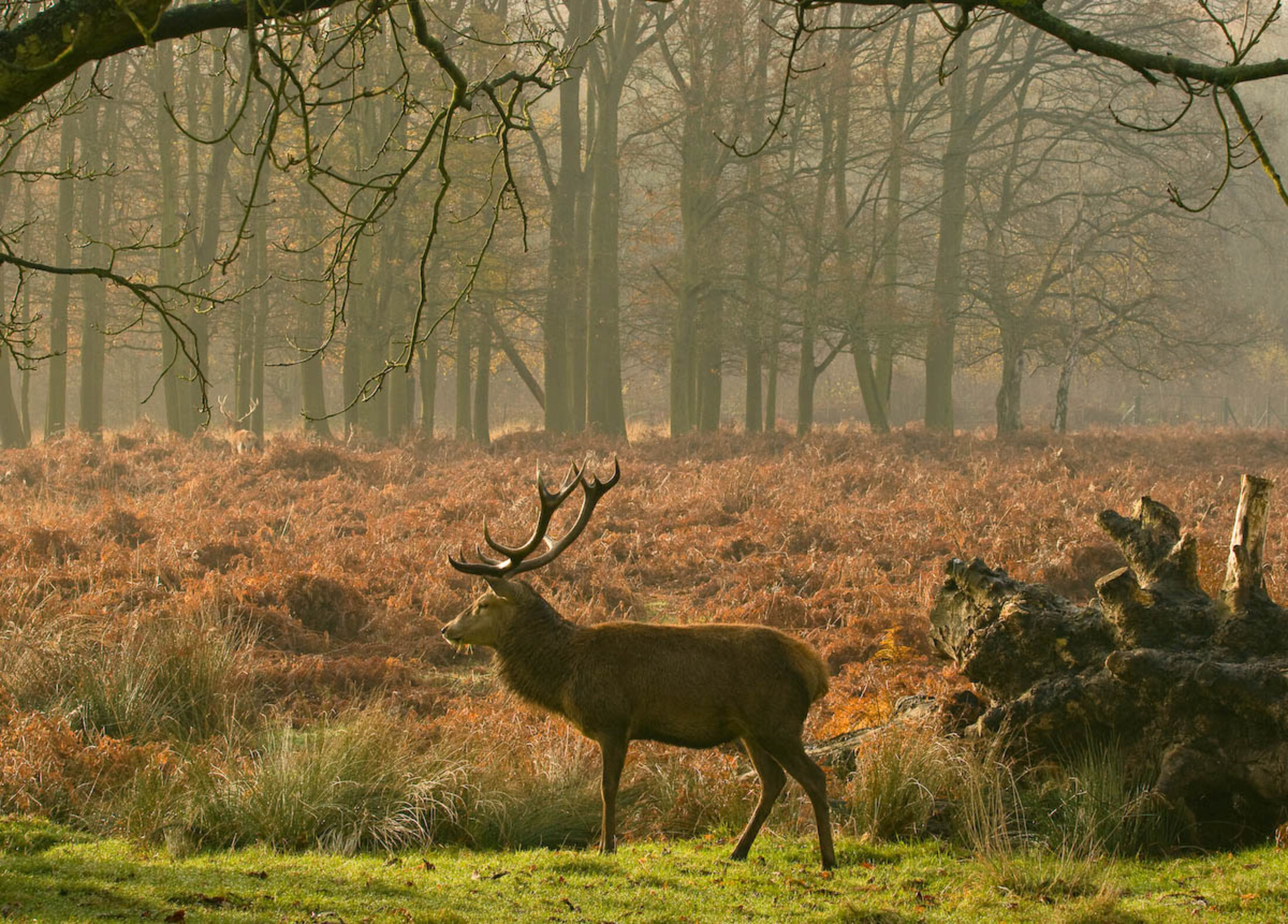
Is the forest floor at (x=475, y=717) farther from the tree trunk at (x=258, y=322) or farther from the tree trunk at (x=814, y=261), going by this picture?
Result: the tree trunk at (x=258, y=322)

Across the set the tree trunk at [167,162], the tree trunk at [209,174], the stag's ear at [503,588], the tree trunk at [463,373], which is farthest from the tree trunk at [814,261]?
the stag's ear at [503,588]

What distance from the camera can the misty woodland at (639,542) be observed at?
20.4ft

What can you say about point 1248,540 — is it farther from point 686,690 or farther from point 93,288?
point 93,288

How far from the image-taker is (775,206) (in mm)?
27891

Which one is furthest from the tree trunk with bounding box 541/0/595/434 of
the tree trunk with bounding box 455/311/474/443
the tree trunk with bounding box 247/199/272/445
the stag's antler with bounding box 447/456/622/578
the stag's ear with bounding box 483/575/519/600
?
the stag's ear with bounding box 483/575/519/600

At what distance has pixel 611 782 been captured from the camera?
7.08 m

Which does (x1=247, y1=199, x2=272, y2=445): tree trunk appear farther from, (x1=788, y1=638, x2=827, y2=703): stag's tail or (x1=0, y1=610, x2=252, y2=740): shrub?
(x1=788, y1=638, x2=827, y2=703): stag's tail

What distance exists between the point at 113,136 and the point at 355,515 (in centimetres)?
1810

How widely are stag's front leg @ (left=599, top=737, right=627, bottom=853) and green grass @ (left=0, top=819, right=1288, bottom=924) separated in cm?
13

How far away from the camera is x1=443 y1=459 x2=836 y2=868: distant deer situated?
22.5ft

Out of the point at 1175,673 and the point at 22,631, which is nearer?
the point at 1175,673

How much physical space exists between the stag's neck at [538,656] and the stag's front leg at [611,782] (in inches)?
18.3

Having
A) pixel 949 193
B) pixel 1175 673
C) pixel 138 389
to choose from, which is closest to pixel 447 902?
pixel 1175 673

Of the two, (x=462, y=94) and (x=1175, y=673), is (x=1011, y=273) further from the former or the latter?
(x=462, y=94)
